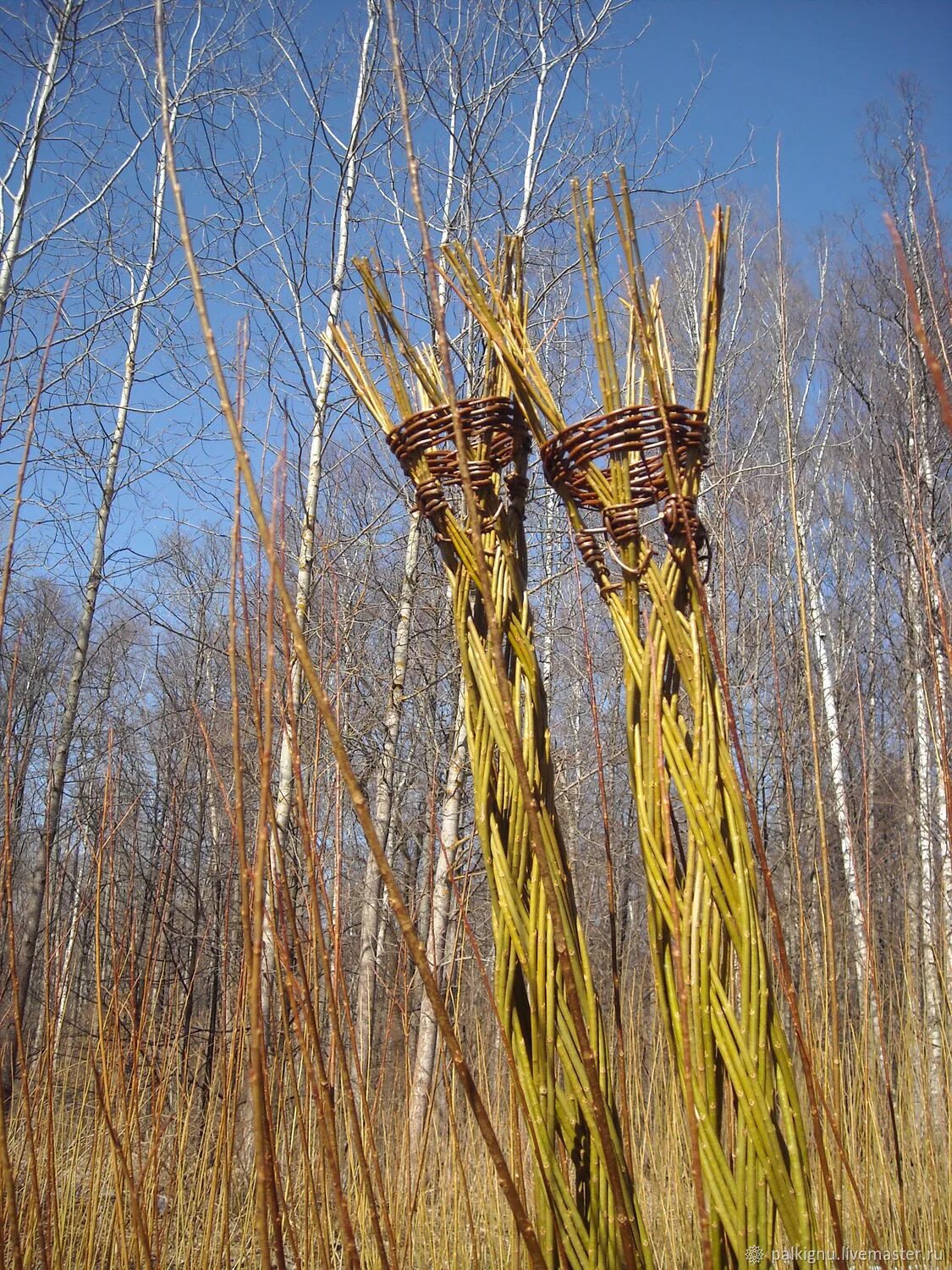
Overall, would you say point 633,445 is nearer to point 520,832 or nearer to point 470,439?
point 470,439

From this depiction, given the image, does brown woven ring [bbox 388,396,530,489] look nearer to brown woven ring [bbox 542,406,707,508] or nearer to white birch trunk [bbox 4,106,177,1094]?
brown woven ring [bbox 542,406,707,508]

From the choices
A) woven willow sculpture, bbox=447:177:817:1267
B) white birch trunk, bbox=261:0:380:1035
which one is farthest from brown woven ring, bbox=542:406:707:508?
white birch trunk, bbox=261:0:380:1035

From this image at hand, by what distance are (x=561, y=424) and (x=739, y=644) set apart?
4662 millimetres

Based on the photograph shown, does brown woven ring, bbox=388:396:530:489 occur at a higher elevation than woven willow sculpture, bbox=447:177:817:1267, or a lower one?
higher

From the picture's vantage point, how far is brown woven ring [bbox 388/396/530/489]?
707 mm

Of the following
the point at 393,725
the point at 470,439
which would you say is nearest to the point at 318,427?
the point at 393,725

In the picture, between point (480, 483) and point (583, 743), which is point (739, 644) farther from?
point (480, 483)

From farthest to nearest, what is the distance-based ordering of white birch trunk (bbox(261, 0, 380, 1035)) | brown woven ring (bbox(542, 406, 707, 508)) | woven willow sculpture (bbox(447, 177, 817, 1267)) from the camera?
1. white birch trunk (bbox(261, 0, 380, 1035))
2. brown woven ring (bbox(542, 406, 707, 508))
3. woven willow sculpture (bbox(447, 177, 817, 1267))

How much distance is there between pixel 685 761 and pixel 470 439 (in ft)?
1.06

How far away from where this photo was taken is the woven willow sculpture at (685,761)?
0.55 m

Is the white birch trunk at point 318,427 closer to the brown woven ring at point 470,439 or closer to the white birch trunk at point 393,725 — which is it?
the white birch trunk at point 393,725

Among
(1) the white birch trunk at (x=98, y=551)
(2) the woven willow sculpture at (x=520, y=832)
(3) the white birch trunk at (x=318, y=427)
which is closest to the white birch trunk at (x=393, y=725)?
(3) the white birch trunk at (x=318, y=427)

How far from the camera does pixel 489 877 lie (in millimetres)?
630

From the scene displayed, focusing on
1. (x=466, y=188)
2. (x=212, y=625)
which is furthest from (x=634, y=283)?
(x=212, y=625)
